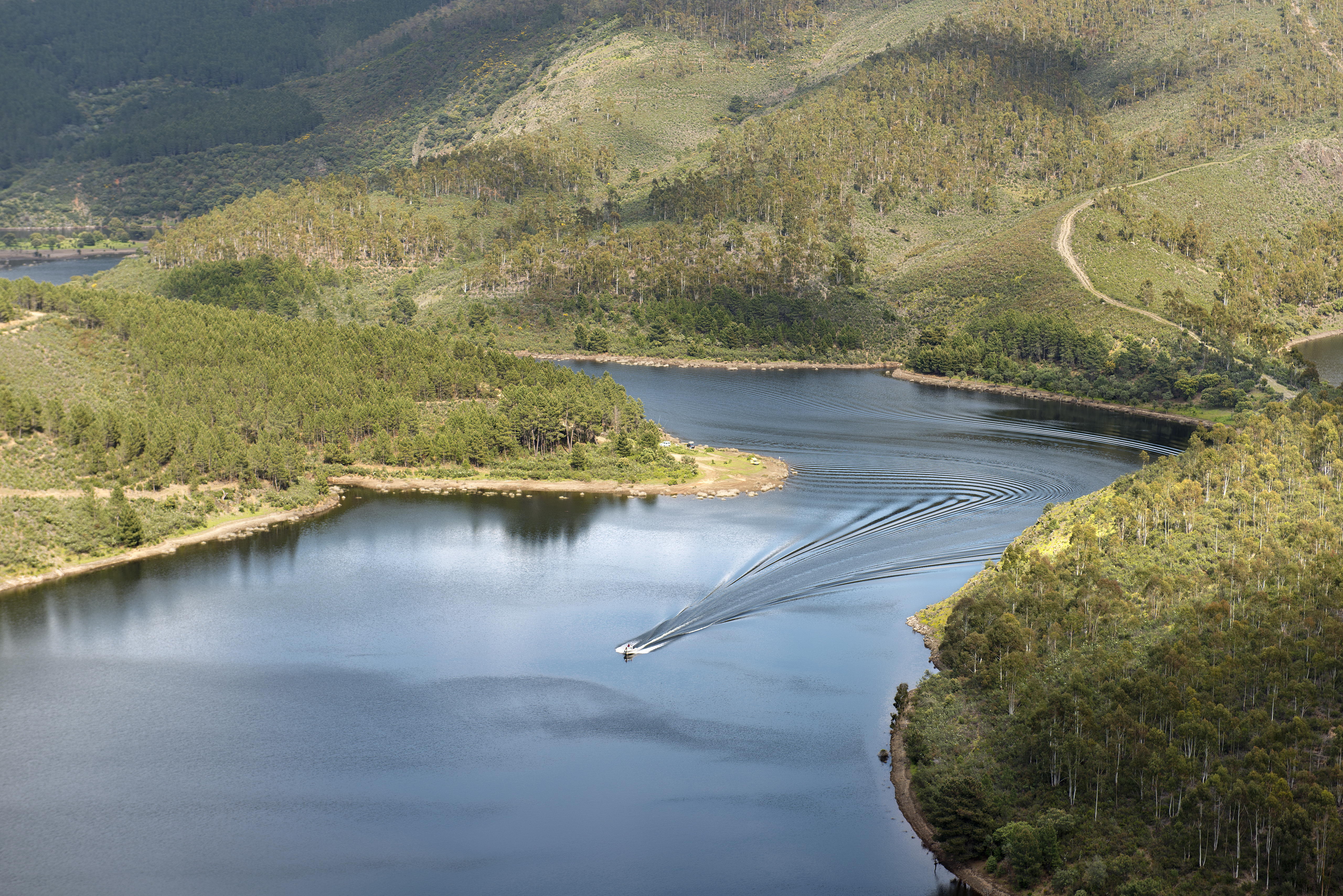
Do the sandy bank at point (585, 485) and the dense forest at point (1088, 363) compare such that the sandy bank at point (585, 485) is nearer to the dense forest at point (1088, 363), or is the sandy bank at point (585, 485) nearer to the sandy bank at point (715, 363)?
the dense forest at point (1088, 363)

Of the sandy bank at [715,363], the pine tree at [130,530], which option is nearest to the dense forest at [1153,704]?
the pine tree at [130,530]

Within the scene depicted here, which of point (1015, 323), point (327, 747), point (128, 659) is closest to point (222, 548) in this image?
point (128, 659)

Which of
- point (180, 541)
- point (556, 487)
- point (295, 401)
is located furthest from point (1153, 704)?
point (295, 401)

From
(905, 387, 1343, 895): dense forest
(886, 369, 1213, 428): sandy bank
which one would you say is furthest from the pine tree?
(886, 369, 1213, 428): sandy bank

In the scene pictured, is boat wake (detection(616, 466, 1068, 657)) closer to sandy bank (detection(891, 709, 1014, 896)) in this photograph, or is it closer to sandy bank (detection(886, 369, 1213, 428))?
sandy bank (detection(891, 709, 1014, 896))

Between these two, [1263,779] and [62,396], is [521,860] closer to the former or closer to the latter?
[1263,779]

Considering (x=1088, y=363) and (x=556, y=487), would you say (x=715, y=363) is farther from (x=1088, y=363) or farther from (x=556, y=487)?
(x=556, y=487)
